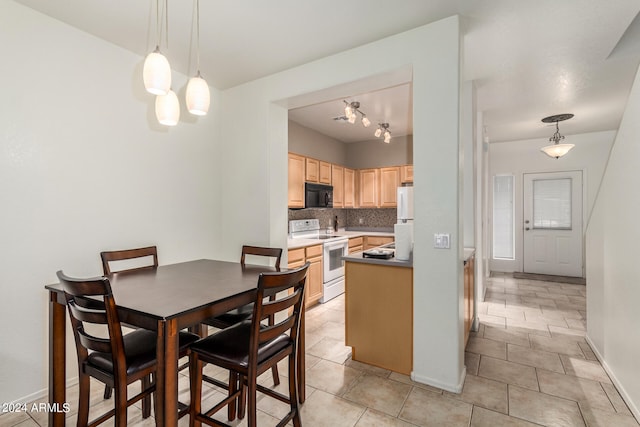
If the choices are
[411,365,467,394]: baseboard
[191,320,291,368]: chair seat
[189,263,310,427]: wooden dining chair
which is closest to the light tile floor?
[411,365,467,394]: baseboard

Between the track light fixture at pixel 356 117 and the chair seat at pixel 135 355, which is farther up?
the track light fixture at pixel 356 117

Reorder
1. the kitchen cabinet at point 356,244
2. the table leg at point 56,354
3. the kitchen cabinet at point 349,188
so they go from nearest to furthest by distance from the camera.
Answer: the table leg at point 56,354
the kitchen cabinet at point 356,244
the kitchen cabinet at point 349,188

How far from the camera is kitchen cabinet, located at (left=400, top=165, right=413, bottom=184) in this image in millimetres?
5539

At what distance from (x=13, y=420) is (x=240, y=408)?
56.1 inches

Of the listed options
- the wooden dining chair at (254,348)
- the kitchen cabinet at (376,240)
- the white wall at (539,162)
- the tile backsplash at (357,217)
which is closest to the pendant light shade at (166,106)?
the wooden dining chair at (254,348)

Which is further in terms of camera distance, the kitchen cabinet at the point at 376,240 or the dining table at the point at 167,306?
the kitchen cabinet at the point at 376,240

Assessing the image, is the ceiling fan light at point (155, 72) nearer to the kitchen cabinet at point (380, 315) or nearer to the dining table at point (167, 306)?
the dining table at point (167, 306)

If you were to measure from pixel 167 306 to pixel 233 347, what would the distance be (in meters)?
0.41

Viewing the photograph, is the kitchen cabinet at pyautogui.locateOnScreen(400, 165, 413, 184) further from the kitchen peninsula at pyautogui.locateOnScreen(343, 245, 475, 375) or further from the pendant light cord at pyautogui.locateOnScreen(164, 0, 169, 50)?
the pendant light cord at pyautogui.locateOnScreen(164, 0, 169, 50)

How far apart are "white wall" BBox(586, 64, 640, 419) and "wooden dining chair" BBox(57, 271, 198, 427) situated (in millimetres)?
2825

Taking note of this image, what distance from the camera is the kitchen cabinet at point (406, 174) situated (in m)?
5.54

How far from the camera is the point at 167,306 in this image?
1448 millimetres

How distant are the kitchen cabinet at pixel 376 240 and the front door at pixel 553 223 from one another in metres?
3.30

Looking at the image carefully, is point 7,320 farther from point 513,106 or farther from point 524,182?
point 524,182
